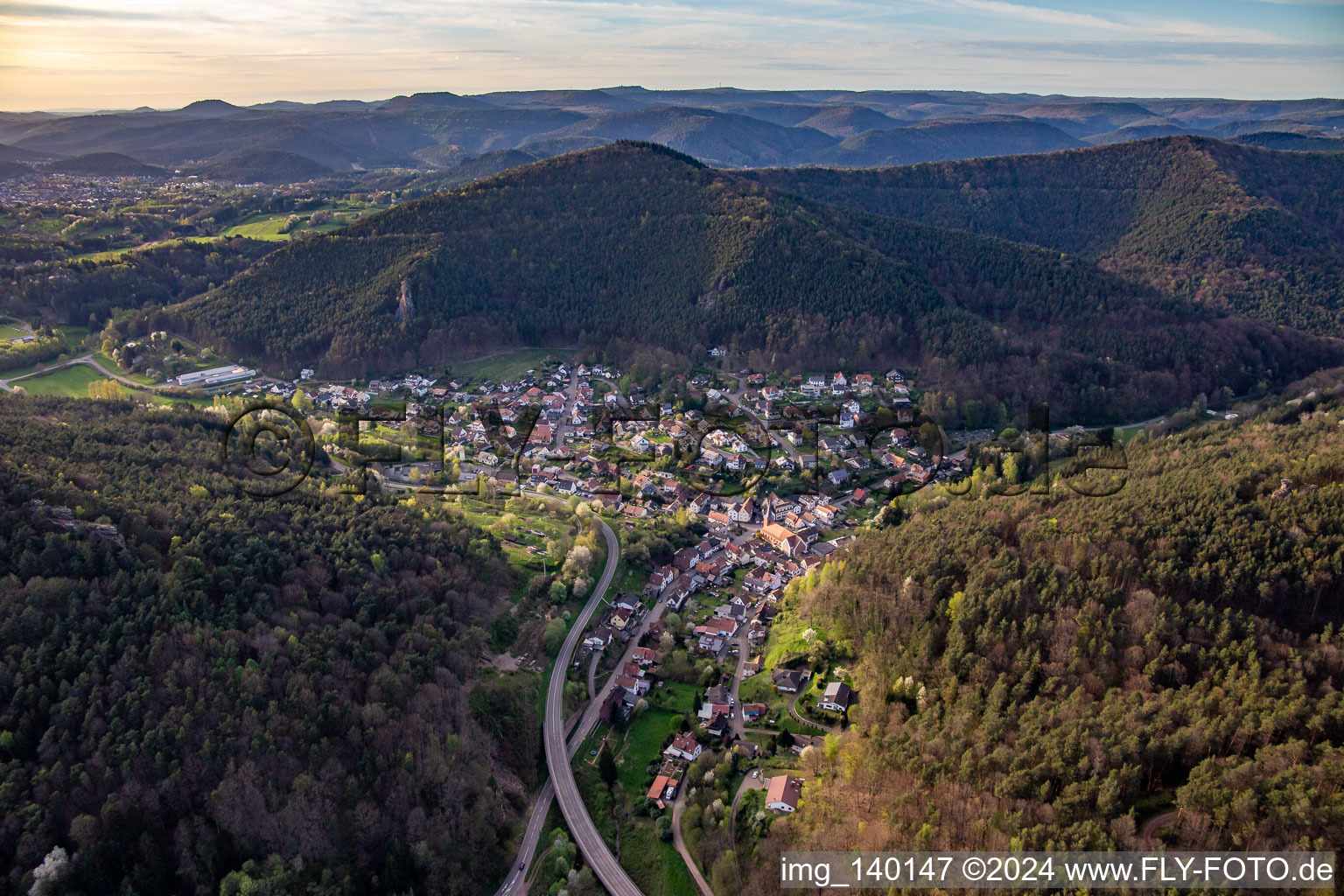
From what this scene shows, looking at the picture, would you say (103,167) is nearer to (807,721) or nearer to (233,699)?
(233,699)

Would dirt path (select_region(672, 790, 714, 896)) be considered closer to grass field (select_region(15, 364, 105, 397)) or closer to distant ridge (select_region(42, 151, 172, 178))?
grass field (select_region(15, 364, 105, 397))

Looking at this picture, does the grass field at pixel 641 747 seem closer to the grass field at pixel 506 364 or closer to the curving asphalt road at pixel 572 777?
the curving asphalt road at pixel 572 777

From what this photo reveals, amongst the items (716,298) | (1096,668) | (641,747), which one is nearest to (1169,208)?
(716,298)

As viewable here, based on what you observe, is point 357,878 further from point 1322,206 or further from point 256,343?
point 1322,206

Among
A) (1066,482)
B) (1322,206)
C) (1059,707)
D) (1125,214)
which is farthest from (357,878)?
(1322,206)

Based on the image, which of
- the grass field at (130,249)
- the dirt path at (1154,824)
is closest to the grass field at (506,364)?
the grass field at (130,249)

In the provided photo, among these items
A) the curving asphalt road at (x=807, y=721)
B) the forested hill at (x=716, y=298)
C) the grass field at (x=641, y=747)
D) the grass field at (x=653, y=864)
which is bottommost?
the grass field at (x=653, y=864)
